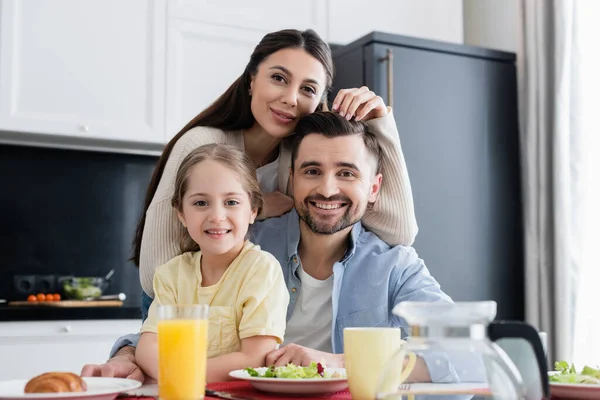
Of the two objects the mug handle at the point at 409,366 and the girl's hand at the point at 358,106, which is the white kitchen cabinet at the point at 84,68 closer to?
the girl's hand at the point at 358,106

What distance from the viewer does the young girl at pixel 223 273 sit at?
1.37m

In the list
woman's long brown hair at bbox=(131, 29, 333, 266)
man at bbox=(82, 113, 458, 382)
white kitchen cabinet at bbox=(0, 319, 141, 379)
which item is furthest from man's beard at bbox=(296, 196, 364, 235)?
white kitchen cabinet at bbox=(0, 319, 141, 379)

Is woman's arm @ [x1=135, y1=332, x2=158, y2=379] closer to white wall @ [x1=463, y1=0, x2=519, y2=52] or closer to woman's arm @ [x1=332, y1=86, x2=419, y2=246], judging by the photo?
woman's arm @ [x1=332, y1=86, x2=419, y2=246]

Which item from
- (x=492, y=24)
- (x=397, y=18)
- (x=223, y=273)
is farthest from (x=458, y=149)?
(x=223, y=273)

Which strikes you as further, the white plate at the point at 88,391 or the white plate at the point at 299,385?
the white plate at the point at 299,385

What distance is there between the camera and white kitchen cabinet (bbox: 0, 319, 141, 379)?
8.64 ft

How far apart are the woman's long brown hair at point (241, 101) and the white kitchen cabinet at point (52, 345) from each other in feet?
Answer: 2.99

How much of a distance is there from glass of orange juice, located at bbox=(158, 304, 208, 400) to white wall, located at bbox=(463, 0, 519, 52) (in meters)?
2.70

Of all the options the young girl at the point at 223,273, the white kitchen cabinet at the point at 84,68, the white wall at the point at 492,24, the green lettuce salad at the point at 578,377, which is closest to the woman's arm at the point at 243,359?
the young girl at the point at 223,273

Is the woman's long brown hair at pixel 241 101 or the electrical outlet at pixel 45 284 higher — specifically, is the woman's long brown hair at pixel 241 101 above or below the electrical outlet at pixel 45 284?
above

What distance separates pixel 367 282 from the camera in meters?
1.71

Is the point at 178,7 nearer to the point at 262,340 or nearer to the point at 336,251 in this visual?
the point at 336,251

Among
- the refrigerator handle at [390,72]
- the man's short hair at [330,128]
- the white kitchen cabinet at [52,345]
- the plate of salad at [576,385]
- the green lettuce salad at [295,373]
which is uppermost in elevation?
the refrigerator handle at [390,72]

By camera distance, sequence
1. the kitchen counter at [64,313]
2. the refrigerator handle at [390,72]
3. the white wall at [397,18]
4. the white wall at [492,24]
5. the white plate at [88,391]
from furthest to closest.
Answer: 1. the white wall at [492,24]
2. the white wall at [397,18]
3. the refrigerator handle at [390,72]
4. the kitchen counter at [64,313]
5. the white plate at [88,391]
